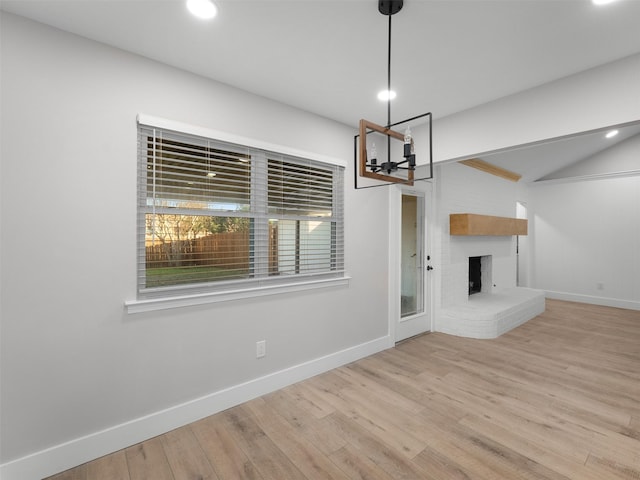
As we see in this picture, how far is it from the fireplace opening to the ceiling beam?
159 centimetres

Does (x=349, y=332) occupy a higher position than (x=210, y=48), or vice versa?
(x=210, y=48)

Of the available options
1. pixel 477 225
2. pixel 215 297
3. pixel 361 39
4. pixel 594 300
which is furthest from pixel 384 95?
pixel 594 300

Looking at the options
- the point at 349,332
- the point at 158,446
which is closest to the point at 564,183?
the point at 349,332

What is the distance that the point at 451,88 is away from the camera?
8.56 ft

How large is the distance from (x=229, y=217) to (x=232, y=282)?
0.53 metres

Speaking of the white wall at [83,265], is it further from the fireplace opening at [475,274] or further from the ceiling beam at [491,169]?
the fireplace opening at [475,274]

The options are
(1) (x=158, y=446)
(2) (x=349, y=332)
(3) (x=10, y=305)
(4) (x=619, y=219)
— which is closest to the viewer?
(3) (x=10, y=305)

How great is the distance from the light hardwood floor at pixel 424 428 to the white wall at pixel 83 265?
0.30 meters

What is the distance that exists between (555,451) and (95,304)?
3.05 m

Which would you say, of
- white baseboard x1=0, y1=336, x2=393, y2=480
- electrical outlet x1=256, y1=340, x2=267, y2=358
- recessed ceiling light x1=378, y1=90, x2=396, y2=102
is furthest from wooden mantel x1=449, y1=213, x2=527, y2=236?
electrical outlet x1=256, y1=340, x2=267, y2=358

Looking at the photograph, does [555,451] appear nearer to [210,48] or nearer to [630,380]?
[630,380]

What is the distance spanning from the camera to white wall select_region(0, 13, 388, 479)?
1.73 m

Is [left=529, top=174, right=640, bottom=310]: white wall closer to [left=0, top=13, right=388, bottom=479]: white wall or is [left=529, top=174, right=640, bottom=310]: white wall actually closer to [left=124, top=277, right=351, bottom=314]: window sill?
[left=124, top=277, right=351, bottom=314]: window sill

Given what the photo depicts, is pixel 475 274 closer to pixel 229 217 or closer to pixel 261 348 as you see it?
pixel 261 348
